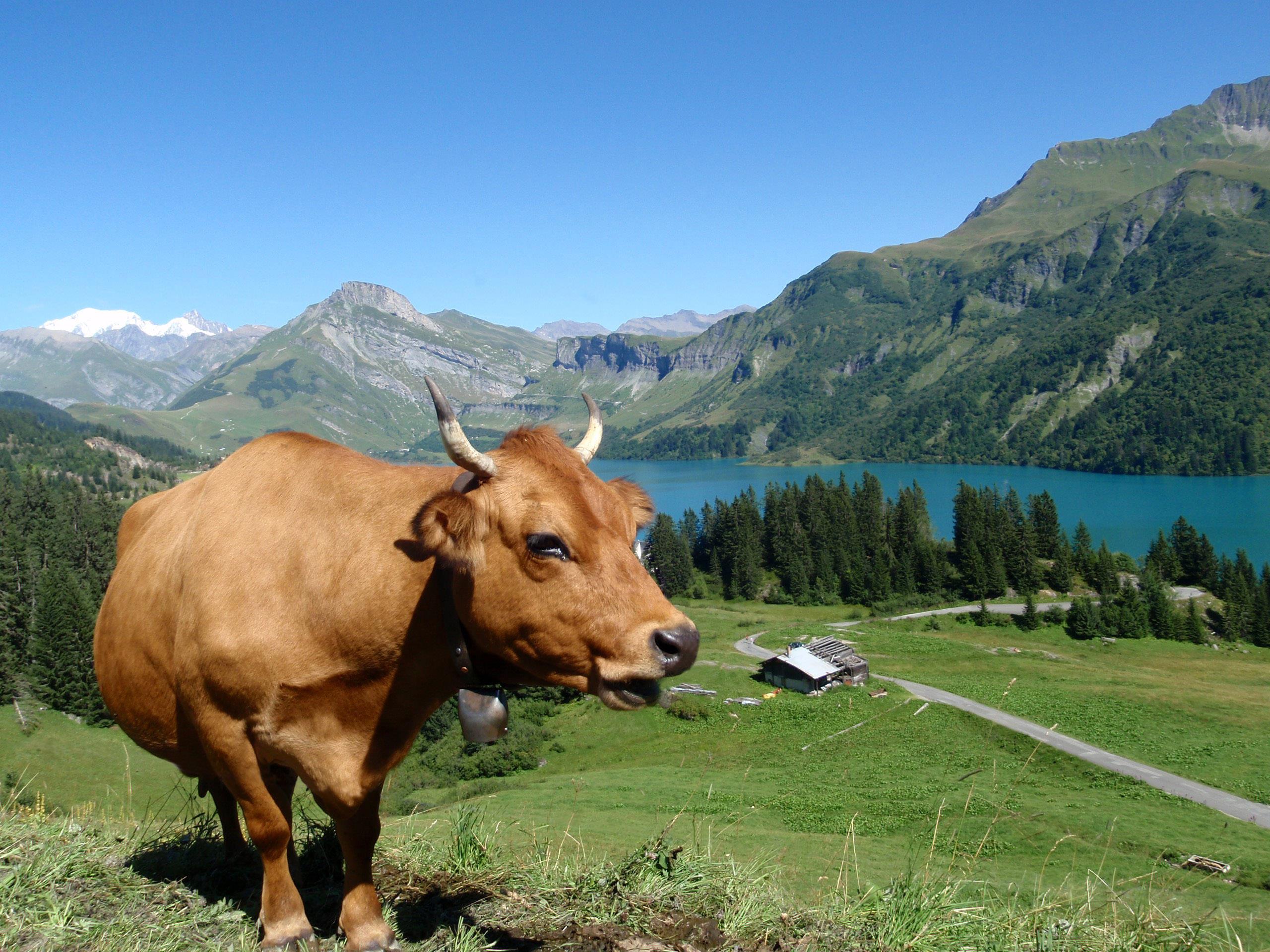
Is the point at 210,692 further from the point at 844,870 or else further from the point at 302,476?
the point at 844,870

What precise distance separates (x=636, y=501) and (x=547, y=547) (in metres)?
0.70

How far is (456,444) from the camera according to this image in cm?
348

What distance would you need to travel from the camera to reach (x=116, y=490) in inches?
7264

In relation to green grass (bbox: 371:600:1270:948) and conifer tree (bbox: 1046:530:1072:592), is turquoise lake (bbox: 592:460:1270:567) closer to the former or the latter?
conifer tree (bbox: 1046:530:1072:592)

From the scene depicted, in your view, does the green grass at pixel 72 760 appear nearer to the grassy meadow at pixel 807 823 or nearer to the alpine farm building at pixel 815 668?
the grassy meadow at pixel 807 823

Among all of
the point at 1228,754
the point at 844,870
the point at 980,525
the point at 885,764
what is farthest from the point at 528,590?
the point at 980,525

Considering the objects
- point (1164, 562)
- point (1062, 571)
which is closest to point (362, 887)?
point (1062, 571)

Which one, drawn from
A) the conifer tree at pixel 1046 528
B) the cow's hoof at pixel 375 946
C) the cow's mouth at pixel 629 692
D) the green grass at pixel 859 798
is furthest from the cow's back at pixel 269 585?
the conifer tree at pixel 1046 528

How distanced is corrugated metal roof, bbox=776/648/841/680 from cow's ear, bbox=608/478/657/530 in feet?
198

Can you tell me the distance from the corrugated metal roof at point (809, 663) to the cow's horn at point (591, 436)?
199ft

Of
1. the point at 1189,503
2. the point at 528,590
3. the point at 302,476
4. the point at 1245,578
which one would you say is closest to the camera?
the point at 528,590

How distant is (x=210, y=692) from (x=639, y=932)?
2687 millimetres

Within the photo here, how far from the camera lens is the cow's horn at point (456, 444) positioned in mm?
3254

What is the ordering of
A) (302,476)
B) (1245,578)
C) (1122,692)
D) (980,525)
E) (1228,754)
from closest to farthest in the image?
(302,476), (1228,754), (1122,692), (1245,578), (980,525)
